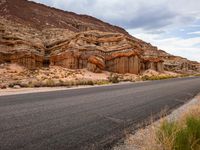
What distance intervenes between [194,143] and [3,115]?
5.45 meters

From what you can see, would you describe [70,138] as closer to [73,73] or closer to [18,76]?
[18,76]

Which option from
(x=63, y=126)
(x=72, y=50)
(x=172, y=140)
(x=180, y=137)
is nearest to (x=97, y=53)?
(x=72, y=50)

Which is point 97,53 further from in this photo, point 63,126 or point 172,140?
point 172,140

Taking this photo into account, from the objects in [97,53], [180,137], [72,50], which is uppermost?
[72,50]

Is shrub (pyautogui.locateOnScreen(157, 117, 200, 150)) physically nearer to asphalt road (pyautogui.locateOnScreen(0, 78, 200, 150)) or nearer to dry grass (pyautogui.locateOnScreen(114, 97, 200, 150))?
dry grass (pyautogui.locateOnScreen(114, 97, 200, 150))

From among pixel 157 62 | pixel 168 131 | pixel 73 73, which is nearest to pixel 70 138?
pixel 168 131

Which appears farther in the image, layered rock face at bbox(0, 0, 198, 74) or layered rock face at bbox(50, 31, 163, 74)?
layered rock face at bbox(50, 31, 163, 74)

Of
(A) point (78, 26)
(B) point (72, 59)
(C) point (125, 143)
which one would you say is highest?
(A) point (78, 26)

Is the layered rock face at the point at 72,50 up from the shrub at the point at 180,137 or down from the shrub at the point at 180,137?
up

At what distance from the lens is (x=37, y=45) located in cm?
4697

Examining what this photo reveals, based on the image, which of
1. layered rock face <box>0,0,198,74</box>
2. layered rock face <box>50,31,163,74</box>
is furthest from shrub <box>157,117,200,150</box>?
layered rock face <box>50,31,163,74</box>

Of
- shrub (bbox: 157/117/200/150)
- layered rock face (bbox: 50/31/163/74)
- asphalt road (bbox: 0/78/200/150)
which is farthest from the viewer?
layered rock face (bbox: 50/31/163/74)

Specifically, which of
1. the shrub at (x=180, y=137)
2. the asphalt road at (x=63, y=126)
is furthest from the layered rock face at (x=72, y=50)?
the shrub at (x=180, y=137)

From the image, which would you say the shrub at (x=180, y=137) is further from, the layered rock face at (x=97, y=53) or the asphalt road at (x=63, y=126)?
the layered rock face at (x=97, y=53)
